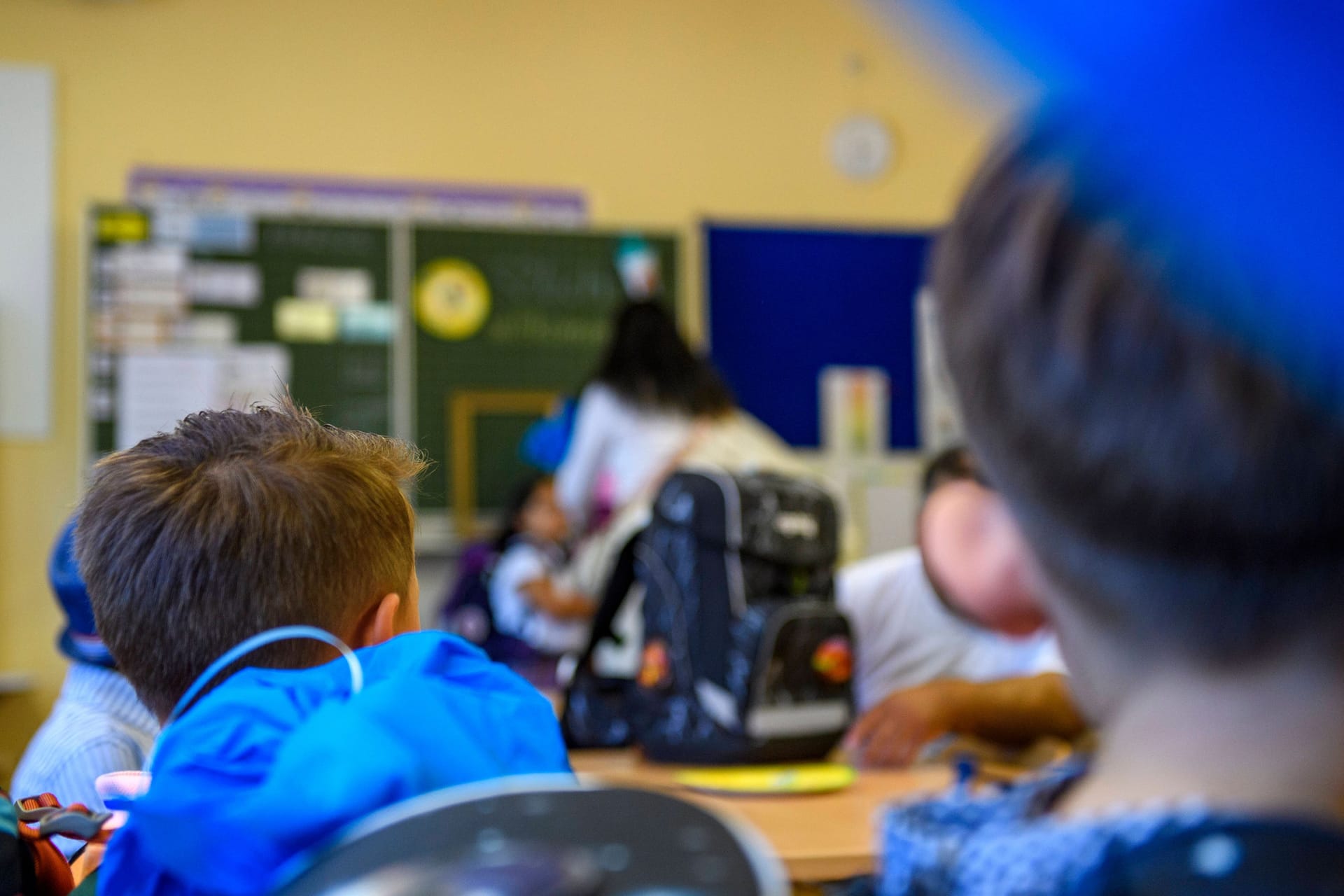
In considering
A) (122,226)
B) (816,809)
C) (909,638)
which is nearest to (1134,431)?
(816,809)

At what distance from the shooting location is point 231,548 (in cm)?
98

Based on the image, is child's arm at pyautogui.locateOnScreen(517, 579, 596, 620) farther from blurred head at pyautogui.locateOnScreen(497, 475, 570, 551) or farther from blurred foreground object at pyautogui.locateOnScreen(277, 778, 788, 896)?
blurred foreground object at pyautogui.locateOnScreen(277, 778, 788, 896)

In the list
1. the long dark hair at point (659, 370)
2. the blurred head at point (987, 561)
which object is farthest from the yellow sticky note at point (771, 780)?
the long dark hair at point (659, 370)

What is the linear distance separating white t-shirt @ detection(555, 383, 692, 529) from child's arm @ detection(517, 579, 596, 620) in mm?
312

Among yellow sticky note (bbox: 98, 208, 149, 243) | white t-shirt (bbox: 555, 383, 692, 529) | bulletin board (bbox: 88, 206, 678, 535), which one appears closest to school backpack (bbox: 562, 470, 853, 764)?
white t-shirt (bbox: 555, 383, 692, 529)

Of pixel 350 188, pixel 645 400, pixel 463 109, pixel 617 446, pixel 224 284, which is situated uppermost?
pixel 463 109

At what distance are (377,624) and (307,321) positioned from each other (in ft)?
11.8

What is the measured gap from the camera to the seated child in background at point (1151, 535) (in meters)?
0.40

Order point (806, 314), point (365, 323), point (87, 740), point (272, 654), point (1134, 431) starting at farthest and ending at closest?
point (806, 314) → point (365, 323) → point (87, 740) → point (272, 654) → point (1134, 431)

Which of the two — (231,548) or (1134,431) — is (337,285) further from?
(1134,431)

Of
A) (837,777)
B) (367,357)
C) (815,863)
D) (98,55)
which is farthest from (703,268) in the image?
(815,863)

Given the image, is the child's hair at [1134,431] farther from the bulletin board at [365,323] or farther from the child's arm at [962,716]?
the bulletin board at [365,323]

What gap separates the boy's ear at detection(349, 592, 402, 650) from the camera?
3.43 ft

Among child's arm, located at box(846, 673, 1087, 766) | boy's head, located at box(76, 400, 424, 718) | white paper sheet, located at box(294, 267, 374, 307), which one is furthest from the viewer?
white paper sheet, located at box(294, 267, 374, 307)
